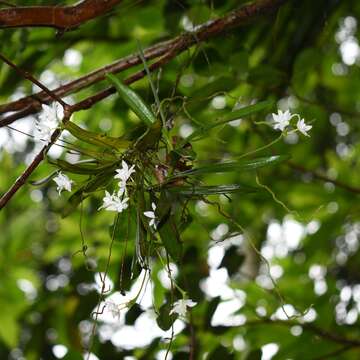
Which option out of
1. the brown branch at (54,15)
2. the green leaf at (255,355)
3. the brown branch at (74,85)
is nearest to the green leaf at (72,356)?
the green leaf at (255,355)

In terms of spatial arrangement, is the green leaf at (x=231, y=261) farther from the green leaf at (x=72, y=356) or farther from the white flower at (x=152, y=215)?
the white flower at (x=152, y=215)

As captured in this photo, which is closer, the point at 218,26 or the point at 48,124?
the point at 48,124

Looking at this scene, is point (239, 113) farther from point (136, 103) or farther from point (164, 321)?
point (164, 321)

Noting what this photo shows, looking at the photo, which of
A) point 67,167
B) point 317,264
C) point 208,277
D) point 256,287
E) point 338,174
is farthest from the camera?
point 317,264

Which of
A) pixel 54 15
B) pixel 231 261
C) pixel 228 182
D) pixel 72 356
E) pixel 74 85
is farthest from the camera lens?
pixel 228 182

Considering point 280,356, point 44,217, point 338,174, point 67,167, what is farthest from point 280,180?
point 67,167

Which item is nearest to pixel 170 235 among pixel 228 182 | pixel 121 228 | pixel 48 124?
pixel 121 228

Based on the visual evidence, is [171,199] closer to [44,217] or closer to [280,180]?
[280,180]
